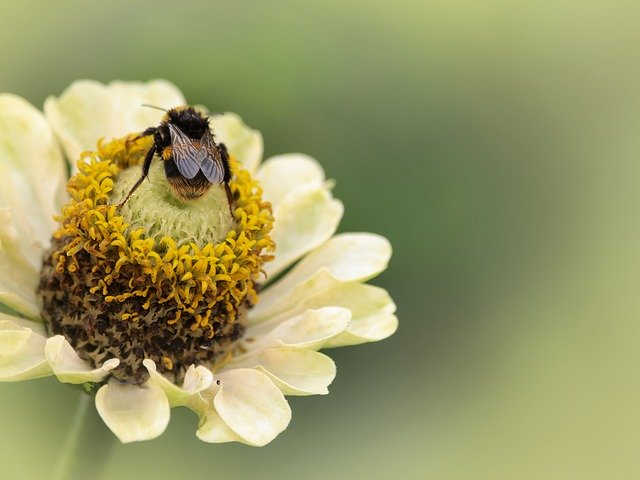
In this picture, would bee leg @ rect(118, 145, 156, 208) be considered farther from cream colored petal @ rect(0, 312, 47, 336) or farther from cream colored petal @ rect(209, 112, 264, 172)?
cream colored petal @ rect(209, 112, 264, 172)

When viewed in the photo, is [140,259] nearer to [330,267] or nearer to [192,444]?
[330,267]

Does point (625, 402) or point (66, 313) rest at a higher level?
point (625, 402)

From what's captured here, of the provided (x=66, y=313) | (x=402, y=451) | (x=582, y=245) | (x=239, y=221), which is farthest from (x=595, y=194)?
(x=66, y=313)

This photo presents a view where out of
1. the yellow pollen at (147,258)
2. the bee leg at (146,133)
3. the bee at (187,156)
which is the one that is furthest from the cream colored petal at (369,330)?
the bee leg at (146,133)

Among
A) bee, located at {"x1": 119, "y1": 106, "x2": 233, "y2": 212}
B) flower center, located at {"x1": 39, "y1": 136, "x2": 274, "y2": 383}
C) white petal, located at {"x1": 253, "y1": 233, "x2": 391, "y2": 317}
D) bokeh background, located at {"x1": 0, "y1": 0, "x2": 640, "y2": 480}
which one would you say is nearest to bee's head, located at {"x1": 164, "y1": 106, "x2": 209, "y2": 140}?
bee, located at {"x1": 119, "y1": 106, "x2": 233, "y2": 212}

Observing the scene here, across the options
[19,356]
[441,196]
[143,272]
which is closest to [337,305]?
[143,272]

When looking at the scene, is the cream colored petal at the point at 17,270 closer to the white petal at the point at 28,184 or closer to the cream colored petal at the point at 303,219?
the white petal at the point at 28,184
